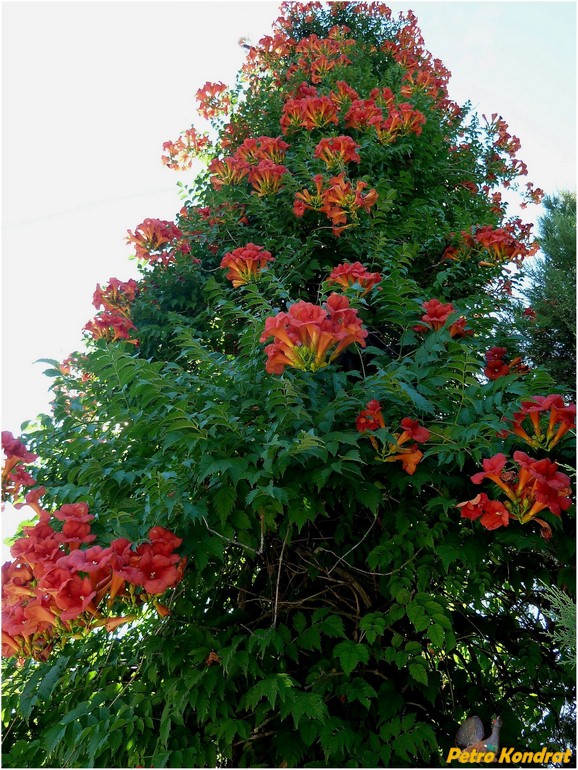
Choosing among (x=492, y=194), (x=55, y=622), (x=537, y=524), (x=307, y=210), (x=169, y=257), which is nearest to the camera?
(x=55, y=622)

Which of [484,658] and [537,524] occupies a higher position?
[537,524]

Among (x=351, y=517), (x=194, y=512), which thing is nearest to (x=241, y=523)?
(x=194, y=512)

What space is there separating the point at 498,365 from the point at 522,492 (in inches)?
41.5

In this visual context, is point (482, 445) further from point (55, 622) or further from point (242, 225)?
point (242, 225)

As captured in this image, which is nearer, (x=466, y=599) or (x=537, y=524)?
(x=537, y=524)

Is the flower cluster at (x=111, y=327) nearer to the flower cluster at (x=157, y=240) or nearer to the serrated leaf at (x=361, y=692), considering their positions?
the flower cluster at (x=157, y=240)

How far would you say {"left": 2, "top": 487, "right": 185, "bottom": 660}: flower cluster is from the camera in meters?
1.76

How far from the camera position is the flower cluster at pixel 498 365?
9.22 feet

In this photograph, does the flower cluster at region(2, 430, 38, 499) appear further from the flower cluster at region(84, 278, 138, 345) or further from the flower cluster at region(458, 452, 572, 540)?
the flower cluster at region(458, 452, 572, 540)

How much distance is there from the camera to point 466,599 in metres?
2.32

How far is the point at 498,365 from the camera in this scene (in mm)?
2822

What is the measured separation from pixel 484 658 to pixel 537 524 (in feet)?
2.25

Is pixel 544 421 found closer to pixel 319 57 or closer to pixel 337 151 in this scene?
pixel 337 151

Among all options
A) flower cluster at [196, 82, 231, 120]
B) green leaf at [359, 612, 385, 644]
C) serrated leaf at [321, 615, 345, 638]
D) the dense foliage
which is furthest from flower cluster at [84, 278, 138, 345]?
flower cluster at [196, 82, 231, 120]
